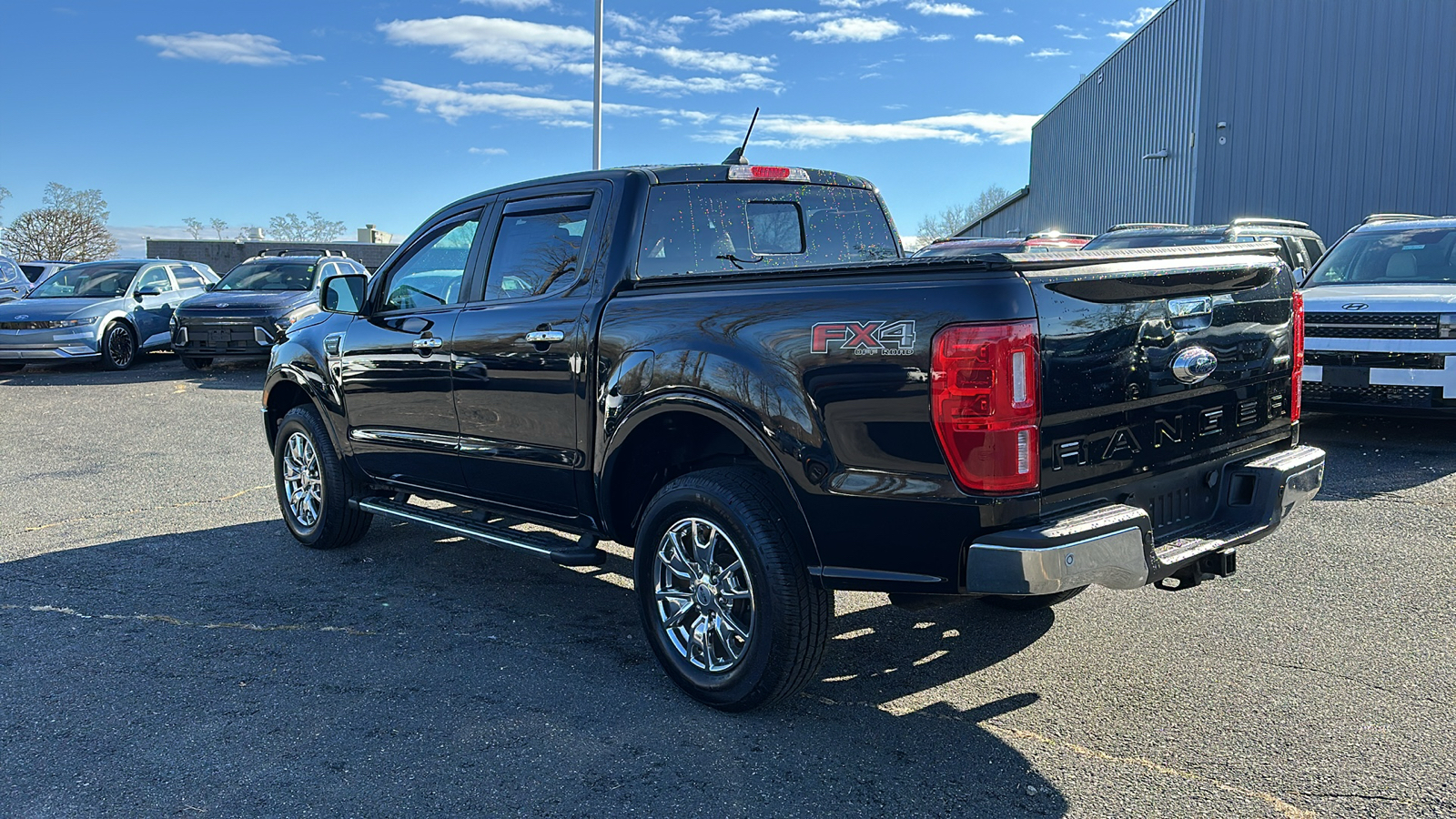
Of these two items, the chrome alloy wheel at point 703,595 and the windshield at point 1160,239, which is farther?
the windshield at point 1160,239

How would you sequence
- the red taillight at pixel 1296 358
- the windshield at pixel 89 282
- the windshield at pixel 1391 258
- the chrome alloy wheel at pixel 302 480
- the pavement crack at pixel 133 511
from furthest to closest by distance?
the windshield at pixel 89 282
the windshield at pixel 1391 258
the pavement crack at pixel 133 511
the chrome alloy wheel at pixel 302 480
the red taillight at pixel 1296 358

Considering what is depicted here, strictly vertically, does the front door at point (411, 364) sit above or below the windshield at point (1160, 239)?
below

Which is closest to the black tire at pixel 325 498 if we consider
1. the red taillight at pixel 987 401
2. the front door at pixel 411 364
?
the front door at pixel 411 364

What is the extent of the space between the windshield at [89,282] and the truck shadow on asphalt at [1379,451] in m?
16.6

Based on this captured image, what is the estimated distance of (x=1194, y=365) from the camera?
11.8 ft

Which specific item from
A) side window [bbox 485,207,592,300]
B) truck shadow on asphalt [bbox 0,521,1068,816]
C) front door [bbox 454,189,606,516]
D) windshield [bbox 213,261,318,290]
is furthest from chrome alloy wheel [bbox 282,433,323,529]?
windshield [bbox 213,261,318,290]

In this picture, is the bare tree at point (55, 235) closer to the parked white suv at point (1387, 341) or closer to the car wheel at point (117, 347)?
the car wheel at point (117, 347)

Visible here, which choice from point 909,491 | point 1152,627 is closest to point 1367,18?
point 1152,627

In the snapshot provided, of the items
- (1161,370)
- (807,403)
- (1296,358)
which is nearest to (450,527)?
(807,403)

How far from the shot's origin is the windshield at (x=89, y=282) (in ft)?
55.7

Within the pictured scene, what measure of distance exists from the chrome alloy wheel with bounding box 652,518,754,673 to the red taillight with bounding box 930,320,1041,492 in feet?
3.00

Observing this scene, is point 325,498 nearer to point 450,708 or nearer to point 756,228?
point 450,708

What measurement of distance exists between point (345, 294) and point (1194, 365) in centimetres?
430

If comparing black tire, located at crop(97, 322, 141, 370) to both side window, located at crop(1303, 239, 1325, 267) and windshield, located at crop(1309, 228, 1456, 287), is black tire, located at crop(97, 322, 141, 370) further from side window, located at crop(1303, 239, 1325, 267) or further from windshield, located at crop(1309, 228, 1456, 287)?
side window, located at crop(1303, 239, 1325, 267)
